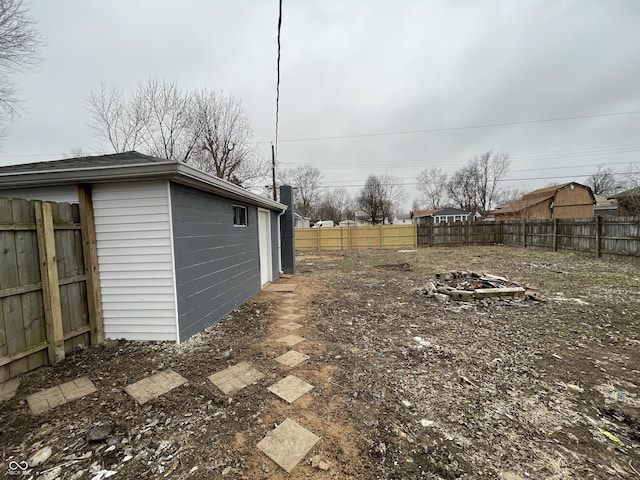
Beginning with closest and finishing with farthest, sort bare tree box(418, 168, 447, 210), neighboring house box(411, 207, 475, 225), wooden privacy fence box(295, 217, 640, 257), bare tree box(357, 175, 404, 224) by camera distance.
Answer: wooden privacy fence box(295, 217, 640, 257) < neighboring house box(411, 207, 475, 225) < bare tree box(357, 175, 404, 224) < bare tree box(418, 168, 447, 210)

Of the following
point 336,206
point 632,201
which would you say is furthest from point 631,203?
point 336,206

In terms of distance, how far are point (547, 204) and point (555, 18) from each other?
70.2ft

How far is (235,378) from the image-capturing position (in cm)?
249

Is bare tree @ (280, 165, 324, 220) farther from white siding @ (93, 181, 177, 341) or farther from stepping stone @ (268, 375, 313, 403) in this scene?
stepping stone @ (268, 375, 313, 403)

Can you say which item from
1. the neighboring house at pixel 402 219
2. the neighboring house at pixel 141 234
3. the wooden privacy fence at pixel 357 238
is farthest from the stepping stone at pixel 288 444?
the neighboring house at pixel 402 219

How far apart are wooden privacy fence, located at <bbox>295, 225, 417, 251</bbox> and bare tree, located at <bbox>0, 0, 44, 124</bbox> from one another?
43.3ft

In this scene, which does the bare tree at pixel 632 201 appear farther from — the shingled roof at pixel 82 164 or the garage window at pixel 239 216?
the shingled roof at pixel 82 164

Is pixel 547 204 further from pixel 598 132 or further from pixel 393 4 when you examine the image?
pixel 393 4

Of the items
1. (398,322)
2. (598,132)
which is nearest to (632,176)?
(598,132)

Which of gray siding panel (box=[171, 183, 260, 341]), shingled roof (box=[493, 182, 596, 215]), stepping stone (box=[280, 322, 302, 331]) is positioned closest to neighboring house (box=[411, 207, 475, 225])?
shingled roof (box=[493, 182, 596, 215])

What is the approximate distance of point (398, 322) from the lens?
13.2 ft

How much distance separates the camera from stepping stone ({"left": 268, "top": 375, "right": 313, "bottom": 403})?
2.20 m

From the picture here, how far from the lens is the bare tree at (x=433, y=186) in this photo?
38375 millimetres

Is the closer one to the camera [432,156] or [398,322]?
[398,322]
